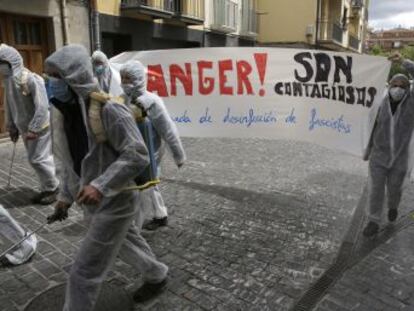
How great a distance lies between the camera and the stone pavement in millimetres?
3510

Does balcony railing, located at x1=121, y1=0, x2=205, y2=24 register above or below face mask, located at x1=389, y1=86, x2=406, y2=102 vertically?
above

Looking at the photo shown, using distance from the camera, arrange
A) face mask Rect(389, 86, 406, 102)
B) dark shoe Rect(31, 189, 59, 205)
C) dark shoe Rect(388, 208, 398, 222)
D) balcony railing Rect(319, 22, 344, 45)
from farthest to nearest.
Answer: balcony railing Rect(319, 22, 344, 45)
dark shoe Rect(31, 189, 59, 205)
dark shoe Rect(388, 208, 398, 222)
face mask Rect(389, 86, 406, 102)

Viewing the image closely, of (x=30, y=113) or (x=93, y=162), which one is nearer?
(x=93, y=162)

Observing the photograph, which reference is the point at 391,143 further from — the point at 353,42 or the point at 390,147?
the point at 353,42

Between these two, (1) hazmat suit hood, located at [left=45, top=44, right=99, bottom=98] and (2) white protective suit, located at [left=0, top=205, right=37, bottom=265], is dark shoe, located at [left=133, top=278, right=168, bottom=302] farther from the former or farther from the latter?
(1) hazmat suit hood, located at [left=45, top=44, right=99, bottom=98]

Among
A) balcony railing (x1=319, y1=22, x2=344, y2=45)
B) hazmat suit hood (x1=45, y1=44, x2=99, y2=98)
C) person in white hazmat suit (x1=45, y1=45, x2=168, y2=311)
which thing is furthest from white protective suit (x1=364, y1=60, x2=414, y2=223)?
balcony railing (x1=319, y1=22, x2=344, y2=45)

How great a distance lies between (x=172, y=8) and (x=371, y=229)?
1278cm

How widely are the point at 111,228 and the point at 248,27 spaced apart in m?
22.5

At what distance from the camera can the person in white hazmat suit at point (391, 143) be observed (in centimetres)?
462

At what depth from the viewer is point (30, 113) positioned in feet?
17.3

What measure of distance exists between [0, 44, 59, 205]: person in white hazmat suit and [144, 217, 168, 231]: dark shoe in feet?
4.81

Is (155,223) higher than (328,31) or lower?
lower

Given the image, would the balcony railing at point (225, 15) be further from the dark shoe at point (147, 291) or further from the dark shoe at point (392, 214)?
the dark shoe at point (147, 291)

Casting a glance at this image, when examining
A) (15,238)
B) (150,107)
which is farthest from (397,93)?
(15,238)
